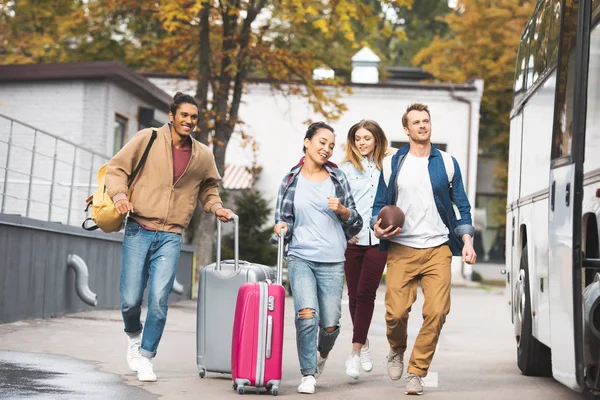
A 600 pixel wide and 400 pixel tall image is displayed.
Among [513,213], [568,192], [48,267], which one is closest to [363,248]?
[568,192]

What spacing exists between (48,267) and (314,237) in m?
7.00

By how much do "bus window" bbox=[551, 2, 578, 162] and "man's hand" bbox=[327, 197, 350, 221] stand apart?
1.49 m

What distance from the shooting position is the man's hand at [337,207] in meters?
8.48

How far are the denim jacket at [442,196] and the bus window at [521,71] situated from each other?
3721mm

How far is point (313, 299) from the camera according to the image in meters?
8.64

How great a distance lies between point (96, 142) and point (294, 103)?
16398 millimetres

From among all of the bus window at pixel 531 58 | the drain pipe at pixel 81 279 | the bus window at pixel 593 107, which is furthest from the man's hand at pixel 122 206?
the drain pipe at pixel 81 279

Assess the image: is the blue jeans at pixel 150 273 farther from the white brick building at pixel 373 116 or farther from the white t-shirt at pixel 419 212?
the white brick building at pixel 373 116

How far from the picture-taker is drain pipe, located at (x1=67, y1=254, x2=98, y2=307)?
1593 centimetres

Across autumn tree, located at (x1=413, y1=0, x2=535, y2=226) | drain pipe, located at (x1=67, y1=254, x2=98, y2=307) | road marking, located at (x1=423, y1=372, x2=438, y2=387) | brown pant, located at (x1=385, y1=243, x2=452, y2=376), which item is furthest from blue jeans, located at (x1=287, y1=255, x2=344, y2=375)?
autumn tree, located at (x1=413, y1=0, x2=535, y2=226)

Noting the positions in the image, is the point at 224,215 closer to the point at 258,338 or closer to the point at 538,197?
the point at 258,338

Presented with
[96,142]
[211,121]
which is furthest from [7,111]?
[211,121]

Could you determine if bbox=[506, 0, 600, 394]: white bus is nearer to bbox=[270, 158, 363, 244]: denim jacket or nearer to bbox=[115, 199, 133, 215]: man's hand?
bbox=[270, 158, 363, 244]: denim jacket

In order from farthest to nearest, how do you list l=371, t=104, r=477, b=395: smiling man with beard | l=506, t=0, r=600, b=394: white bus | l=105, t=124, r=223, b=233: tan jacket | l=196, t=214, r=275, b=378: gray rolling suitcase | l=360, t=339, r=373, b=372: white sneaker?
l=360, t=339, r=373, b=372: white sneaker → l=196, t=214, r=275, b=378: gray rolling suitcase → l=105, t=124, r=223, b=233: tan jacket → l=371, t=104, r=477, b=395: smiling man with beard → l=506, t=0, r=600, b=394: white bus
